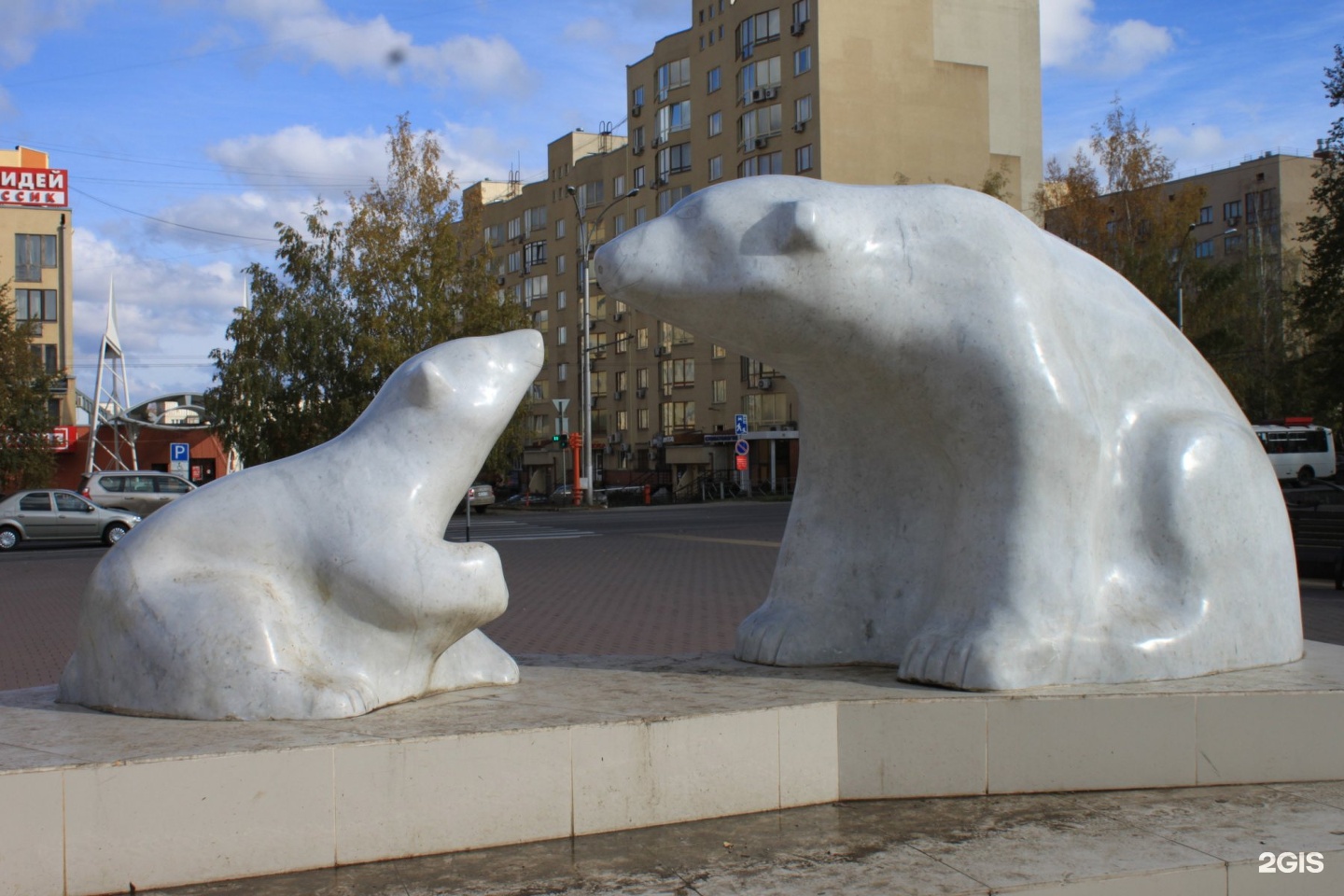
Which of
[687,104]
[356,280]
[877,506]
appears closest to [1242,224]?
[687,104]

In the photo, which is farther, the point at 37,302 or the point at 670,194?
the point at 670,194

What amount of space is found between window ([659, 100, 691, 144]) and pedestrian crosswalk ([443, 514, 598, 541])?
2505 centimetres

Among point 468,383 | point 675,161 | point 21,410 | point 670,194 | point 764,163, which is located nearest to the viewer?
point 468,383

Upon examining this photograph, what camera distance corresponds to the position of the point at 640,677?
429 cm

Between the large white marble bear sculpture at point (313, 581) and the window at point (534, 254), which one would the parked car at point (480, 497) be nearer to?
the window at point (534, 254)

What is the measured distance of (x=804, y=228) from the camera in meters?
3.79

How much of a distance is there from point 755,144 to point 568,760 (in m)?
38.9

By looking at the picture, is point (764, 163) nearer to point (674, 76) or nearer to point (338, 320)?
point (674, 76)

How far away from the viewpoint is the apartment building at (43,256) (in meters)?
41.8

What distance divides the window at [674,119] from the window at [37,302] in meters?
23.6

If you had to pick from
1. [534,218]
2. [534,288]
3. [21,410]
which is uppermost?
[534,218]

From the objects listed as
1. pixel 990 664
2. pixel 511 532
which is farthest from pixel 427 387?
pixel 511 532

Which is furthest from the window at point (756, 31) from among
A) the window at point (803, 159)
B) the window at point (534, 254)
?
the window at point (534, 254)

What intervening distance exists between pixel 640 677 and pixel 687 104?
142 feet
